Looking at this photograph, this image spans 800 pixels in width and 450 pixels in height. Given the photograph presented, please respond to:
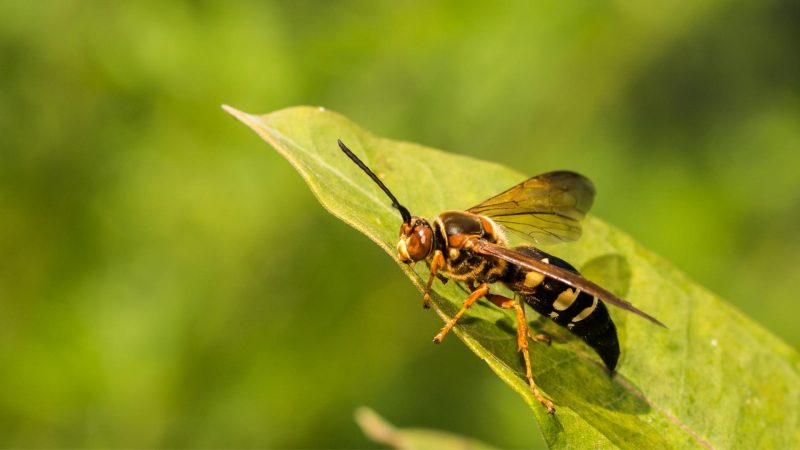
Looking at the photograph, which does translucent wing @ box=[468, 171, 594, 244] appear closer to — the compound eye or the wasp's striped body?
the wasp's striped body

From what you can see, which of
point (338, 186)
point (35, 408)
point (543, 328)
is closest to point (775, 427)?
point (543, 328)

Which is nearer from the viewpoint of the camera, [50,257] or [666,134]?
[50,257]

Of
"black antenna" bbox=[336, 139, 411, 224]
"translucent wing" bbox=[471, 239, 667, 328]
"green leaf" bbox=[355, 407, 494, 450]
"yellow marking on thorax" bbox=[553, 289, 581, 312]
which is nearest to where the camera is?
"translucent wing" bbox=[471, 239, 667, 328]

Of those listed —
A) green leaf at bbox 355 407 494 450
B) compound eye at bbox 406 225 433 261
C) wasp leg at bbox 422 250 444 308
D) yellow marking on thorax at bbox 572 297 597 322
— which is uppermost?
compound eye at bbox 406 225 433 261

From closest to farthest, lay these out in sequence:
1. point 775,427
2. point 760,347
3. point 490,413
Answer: point 775,427
point 760,347
point 490,413

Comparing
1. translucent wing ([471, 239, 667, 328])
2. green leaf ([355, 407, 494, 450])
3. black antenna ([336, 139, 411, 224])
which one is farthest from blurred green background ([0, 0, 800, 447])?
black antenna ([336, 139, 411, 224])

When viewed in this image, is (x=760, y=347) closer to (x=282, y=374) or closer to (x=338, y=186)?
(x=338, y=186)

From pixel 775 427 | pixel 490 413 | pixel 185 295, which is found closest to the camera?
pixel 775 427

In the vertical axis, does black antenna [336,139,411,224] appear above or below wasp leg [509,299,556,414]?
above
